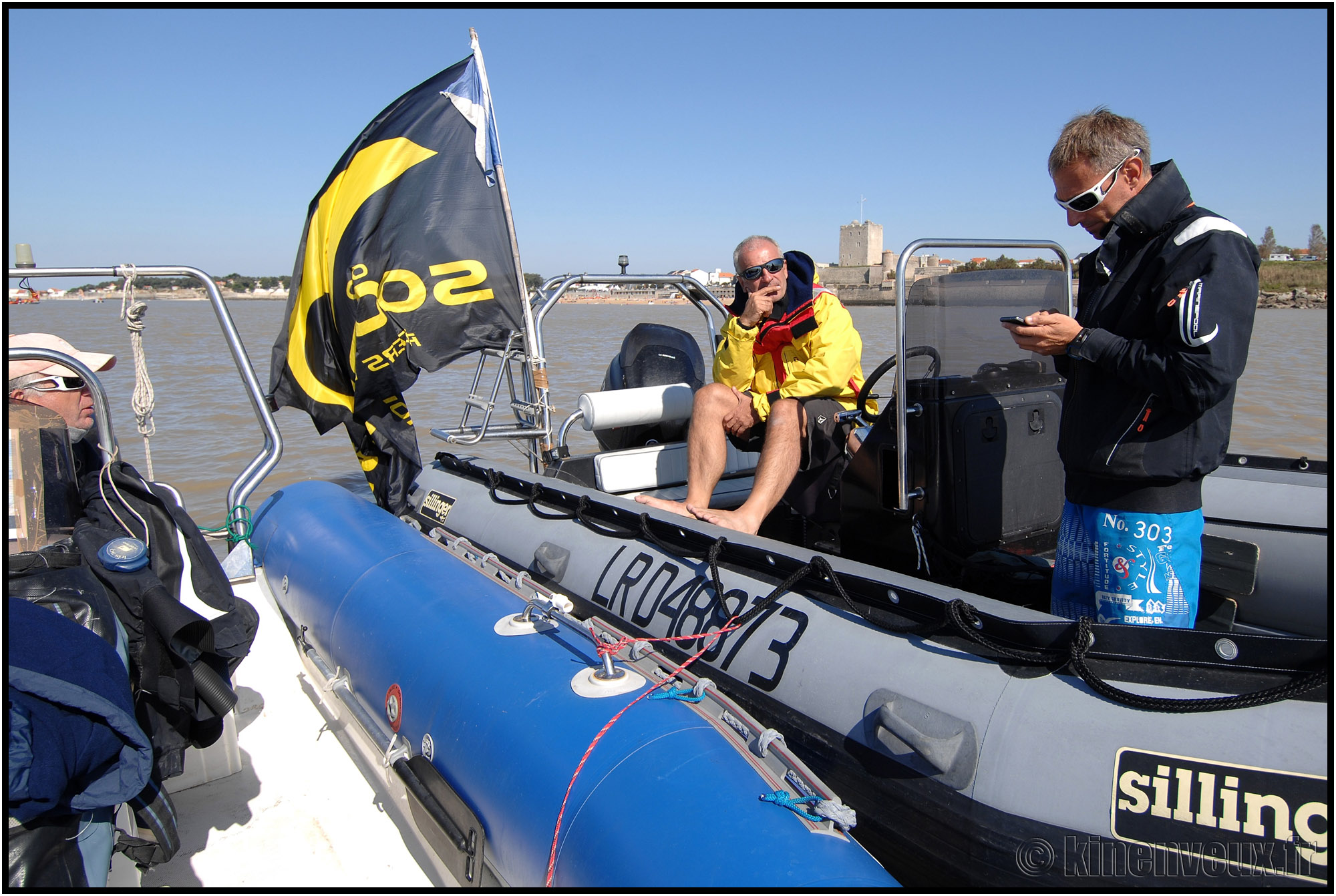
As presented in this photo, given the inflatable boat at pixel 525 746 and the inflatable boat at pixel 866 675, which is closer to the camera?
the inflatable boat at pixel 866 675

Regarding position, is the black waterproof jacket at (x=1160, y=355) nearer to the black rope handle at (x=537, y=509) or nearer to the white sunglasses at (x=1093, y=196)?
the white sunglasses at (x=1093, y=196)

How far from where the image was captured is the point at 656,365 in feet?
15.6

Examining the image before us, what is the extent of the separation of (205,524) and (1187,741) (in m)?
6.56

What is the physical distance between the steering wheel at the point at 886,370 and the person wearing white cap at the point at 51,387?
241cm

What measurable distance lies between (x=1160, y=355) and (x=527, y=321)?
357 centimetres

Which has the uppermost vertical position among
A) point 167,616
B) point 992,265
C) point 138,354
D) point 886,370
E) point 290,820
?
point 992,265

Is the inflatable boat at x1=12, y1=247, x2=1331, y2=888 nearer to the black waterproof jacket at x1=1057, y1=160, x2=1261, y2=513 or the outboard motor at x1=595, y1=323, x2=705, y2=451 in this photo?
the black waterproof jacket at x1=1057, y1=160, x2=1261, y2=513

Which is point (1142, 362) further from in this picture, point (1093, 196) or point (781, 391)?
point (781, 391)

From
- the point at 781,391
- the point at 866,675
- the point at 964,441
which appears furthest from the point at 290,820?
the point at 964,441

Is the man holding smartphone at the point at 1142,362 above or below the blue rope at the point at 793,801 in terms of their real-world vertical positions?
above

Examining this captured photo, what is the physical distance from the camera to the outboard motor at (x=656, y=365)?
457cm

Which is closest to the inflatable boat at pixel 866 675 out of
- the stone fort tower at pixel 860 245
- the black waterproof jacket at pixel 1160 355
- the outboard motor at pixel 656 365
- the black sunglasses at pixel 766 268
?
the black waterproof jacket at pixel 1160 355

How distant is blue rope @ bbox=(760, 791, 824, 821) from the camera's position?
166 cm

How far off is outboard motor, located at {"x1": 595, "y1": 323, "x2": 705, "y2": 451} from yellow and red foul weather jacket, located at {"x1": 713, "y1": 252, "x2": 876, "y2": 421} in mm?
1097
